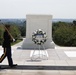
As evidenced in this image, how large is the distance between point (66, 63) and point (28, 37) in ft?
15.2

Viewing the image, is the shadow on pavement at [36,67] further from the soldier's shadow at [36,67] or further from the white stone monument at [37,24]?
the white stone monument at [37,24]

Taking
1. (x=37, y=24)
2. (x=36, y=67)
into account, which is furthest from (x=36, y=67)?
(x=37, y=24)

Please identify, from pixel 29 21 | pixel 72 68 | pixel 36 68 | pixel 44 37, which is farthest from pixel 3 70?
pixel 29 21

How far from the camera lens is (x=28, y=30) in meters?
13.3

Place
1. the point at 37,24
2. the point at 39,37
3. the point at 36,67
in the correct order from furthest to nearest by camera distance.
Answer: the point at 37,24 < the point at 39,37 < the point at 36,67

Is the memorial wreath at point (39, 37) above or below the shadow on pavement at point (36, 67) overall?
above

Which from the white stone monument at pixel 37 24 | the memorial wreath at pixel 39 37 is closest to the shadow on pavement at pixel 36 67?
the memorial wreath at pixel 39 37

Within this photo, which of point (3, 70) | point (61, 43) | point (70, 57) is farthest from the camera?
point (61, 43)

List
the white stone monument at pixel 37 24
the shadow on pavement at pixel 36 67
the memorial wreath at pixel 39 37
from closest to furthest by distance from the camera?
the shadow on pavement at pixel 36 67, the memorial wreath at pixel 39 37, the white stone monument at pixel 37 24

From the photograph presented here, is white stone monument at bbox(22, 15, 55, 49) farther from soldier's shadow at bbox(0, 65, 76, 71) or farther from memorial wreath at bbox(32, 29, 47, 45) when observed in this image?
soldier's shadow at bbox(0, 65, 76, 71)

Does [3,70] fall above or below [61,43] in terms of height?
above

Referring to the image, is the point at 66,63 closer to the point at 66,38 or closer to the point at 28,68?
the point at 28,68

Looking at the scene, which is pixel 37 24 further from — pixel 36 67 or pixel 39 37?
pixel 36 67

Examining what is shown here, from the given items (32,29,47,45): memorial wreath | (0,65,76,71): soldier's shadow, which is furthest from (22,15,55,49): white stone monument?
(0,65,76,71): soldier's shadow
